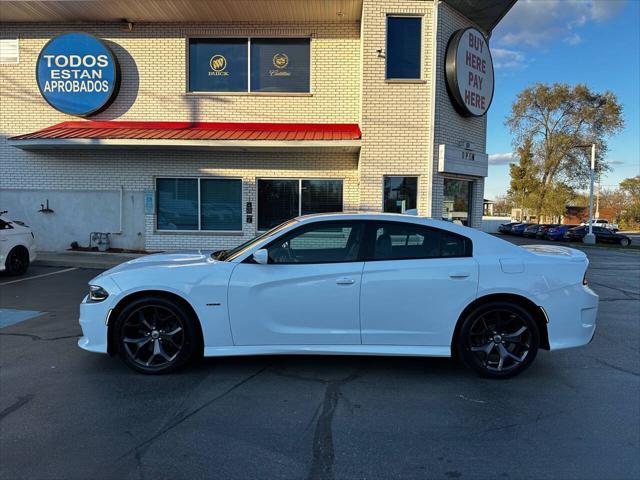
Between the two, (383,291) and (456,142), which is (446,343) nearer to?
(383,291)

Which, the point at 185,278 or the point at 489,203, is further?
the point at 489,203

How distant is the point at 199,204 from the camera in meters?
12.4

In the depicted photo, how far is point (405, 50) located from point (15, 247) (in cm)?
994

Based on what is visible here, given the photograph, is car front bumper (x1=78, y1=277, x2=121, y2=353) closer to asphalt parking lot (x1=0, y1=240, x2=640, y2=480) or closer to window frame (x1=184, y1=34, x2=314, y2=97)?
asphalt parking lot (x1=0, y1=240, x2=640, y2=480)

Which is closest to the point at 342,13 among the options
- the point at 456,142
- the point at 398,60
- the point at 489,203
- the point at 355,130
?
the point at 398,60

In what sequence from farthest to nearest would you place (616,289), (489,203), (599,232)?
(489,203) → (599,232) → (616,289)

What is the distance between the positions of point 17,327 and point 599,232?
41.0 m

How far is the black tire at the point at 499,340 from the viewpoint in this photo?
4086 millimetres

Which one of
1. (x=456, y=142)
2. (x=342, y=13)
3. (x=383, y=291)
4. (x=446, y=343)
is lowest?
(x=446, y=343)

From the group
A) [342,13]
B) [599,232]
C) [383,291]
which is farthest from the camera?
[599,232]

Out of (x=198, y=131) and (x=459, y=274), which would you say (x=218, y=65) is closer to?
(x=198, y=131)

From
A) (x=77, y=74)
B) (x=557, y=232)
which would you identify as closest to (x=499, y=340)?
(x=77, y=74)

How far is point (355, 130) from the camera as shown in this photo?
11586mm

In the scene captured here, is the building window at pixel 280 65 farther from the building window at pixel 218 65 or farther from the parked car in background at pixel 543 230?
the parked car in background at pixel 543 230
